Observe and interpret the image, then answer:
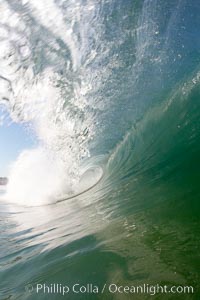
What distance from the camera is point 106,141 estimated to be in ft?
33.8

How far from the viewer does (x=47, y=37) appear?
28.5ft

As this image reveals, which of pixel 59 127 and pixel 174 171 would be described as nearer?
pixel 174 171

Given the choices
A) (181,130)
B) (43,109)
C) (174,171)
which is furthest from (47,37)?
(174,171)

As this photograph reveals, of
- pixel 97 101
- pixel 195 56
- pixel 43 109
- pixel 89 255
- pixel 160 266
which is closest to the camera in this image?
pixel 160 266

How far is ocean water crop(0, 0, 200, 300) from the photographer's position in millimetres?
3020

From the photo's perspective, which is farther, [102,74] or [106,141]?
[106,141]

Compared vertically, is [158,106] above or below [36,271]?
above

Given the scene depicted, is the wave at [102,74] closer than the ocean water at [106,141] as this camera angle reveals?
No

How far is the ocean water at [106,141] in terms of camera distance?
3.02 metres

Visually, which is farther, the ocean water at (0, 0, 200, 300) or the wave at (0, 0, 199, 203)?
the wave at (0, 0, 199, 203)

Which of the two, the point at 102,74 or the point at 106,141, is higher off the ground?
the point at 102,74

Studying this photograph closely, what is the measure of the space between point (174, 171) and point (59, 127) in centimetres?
598

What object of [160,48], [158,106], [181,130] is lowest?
[181,130]

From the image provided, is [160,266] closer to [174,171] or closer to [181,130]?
[174,171]
